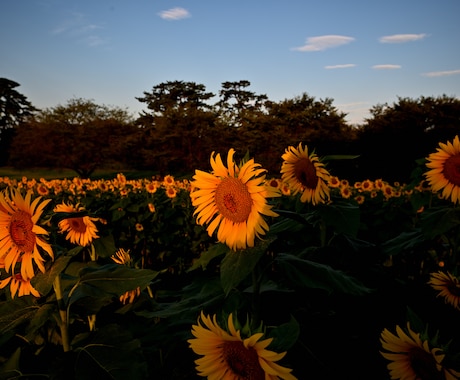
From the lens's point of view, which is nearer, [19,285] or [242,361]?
[242,361]

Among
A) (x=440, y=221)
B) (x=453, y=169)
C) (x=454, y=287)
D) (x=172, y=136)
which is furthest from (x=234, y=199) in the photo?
(x=172, y=136)

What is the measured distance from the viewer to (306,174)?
8.09 feet

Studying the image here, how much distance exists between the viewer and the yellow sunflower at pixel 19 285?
5.39ft

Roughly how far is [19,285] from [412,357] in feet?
5.18

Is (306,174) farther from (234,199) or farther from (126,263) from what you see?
(126,263)

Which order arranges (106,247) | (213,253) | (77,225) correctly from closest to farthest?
(213,253)
(106,247)
(77,225)

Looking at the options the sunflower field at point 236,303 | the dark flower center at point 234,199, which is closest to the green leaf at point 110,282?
the sunflower field at point 236,303

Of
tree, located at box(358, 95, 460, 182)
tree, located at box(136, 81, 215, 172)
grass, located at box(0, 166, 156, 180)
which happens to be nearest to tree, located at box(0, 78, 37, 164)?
grass, located at box(0, 166, 156, 180)

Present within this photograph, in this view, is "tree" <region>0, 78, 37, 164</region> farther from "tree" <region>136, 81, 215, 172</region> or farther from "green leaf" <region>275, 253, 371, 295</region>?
"green leaf" <region>275, 253, 371, 295</region>

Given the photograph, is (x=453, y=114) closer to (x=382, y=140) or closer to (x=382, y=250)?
(x=382, y=140)

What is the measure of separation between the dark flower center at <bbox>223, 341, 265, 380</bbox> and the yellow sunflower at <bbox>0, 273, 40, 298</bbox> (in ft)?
2.95

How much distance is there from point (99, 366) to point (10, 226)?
0.66m

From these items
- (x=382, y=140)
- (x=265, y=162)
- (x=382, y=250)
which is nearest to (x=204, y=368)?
(x=382, y=250)

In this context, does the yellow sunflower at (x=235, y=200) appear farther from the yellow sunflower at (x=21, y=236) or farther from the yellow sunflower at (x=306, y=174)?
the yellow sunflower at (x=306, y=174)
